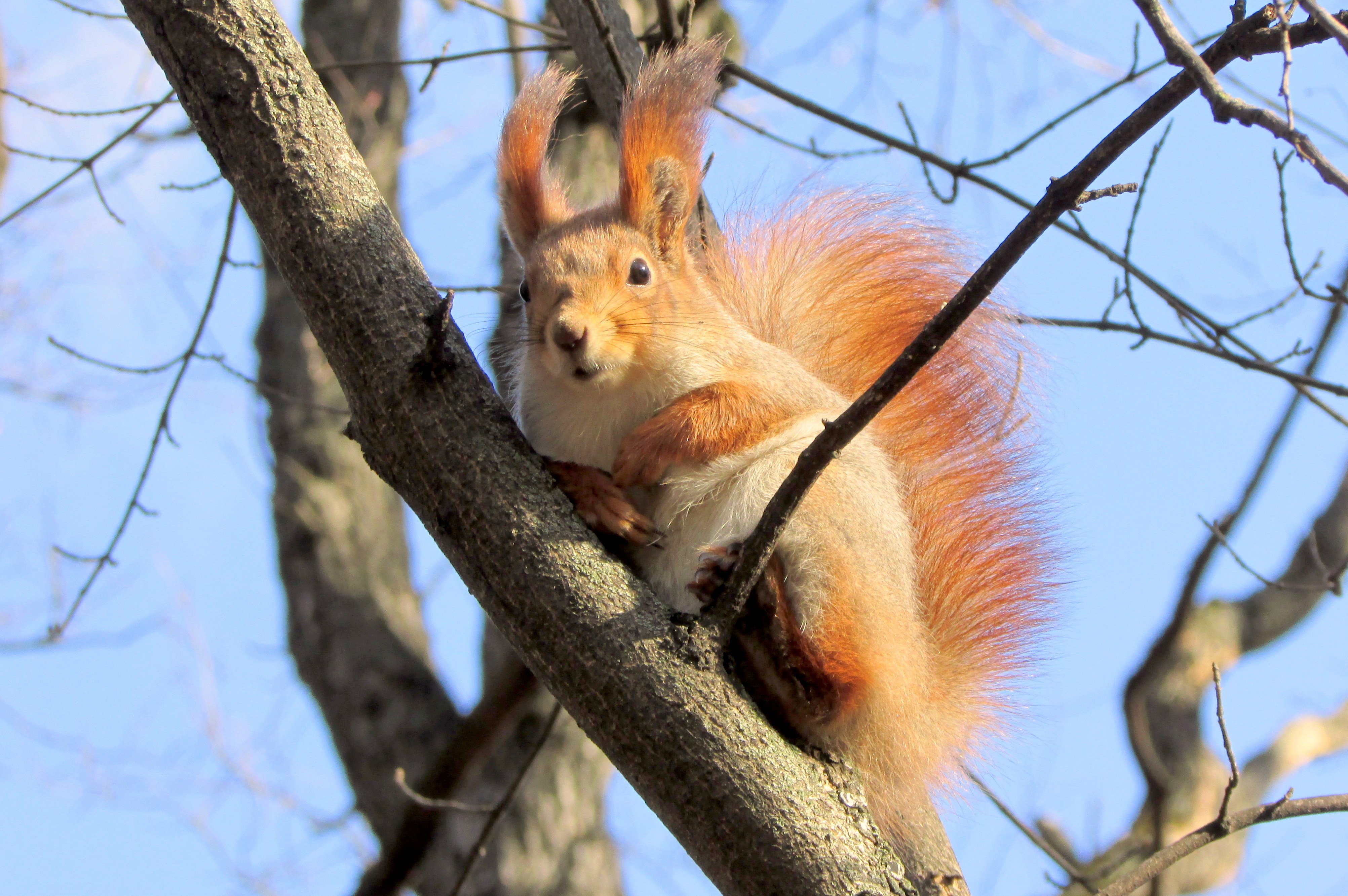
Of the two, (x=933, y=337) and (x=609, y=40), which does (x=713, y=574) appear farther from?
(x=609, y=40)

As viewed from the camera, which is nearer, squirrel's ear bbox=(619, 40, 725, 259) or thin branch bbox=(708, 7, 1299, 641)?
thin branch bbox=(708, 7, 1299, 641)

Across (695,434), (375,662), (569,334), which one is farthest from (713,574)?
(375,662)

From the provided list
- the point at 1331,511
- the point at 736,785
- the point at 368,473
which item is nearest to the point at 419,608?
the point at 368,473

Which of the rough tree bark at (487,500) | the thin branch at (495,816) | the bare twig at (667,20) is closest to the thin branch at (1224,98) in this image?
the rough tree bark at (487,500)

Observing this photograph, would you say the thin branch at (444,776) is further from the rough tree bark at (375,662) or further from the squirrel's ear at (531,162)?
the squirrel's ear at (531,162)

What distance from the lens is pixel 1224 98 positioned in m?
1.29

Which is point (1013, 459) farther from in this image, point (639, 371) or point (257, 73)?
point (257, 73)

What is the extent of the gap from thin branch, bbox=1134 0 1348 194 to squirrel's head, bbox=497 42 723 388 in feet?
3.58

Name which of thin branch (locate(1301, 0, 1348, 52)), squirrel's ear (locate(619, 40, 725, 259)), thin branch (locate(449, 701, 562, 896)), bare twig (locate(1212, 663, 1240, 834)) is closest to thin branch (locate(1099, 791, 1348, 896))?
bare twig (locate(1212, 663, 1240, 834))

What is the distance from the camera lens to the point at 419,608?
5312 mm

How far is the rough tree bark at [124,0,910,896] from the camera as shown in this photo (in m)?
1.78

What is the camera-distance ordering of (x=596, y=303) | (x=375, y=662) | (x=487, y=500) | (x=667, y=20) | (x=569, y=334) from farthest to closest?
(x=375, y=662) → (x=667, y=20) → (x=596, y=303) → (x=569, y=334) → (x=487, y=500)

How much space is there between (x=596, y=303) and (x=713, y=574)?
2.38 ft

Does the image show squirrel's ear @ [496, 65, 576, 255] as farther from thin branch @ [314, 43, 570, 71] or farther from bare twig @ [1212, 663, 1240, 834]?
bare twig @ [1212, 663, 1240, 834]
